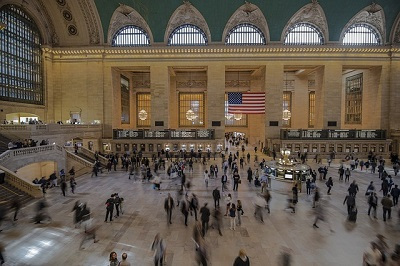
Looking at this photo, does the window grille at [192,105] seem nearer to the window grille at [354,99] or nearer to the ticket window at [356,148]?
the ticket window at [356,148]

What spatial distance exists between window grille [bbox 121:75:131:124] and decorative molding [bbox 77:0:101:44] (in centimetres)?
572

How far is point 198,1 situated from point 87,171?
17874 millimetres

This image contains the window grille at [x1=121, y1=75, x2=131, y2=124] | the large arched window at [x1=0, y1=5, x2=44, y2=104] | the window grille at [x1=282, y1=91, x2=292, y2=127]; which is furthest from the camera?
the window grille at [x1=282, y1=91, x2=292, y2=127]

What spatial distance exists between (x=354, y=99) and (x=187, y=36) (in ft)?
69.2

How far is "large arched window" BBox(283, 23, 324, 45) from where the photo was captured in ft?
81.4

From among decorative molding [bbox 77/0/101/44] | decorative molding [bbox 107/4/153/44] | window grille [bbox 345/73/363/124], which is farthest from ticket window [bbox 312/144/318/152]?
decorative molding [bbox 77/0/101/44]

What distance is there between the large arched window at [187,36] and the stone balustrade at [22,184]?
61.2 ft

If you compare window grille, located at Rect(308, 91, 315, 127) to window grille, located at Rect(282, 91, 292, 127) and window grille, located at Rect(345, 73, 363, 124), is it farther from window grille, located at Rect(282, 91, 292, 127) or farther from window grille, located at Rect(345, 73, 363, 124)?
window grille, located at Rect(345, 73, 363, 124)

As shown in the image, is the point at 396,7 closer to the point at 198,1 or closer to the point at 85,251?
the point at 198,1

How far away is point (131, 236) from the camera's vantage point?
7477mm

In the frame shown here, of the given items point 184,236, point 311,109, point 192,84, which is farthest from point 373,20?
point 184,236

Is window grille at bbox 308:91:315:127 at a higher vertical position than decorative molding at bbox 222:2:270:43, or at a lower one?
lower

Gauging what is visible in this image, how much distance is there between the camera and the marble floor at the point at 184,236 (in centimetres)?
630

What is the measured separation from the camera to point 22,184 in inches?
438
